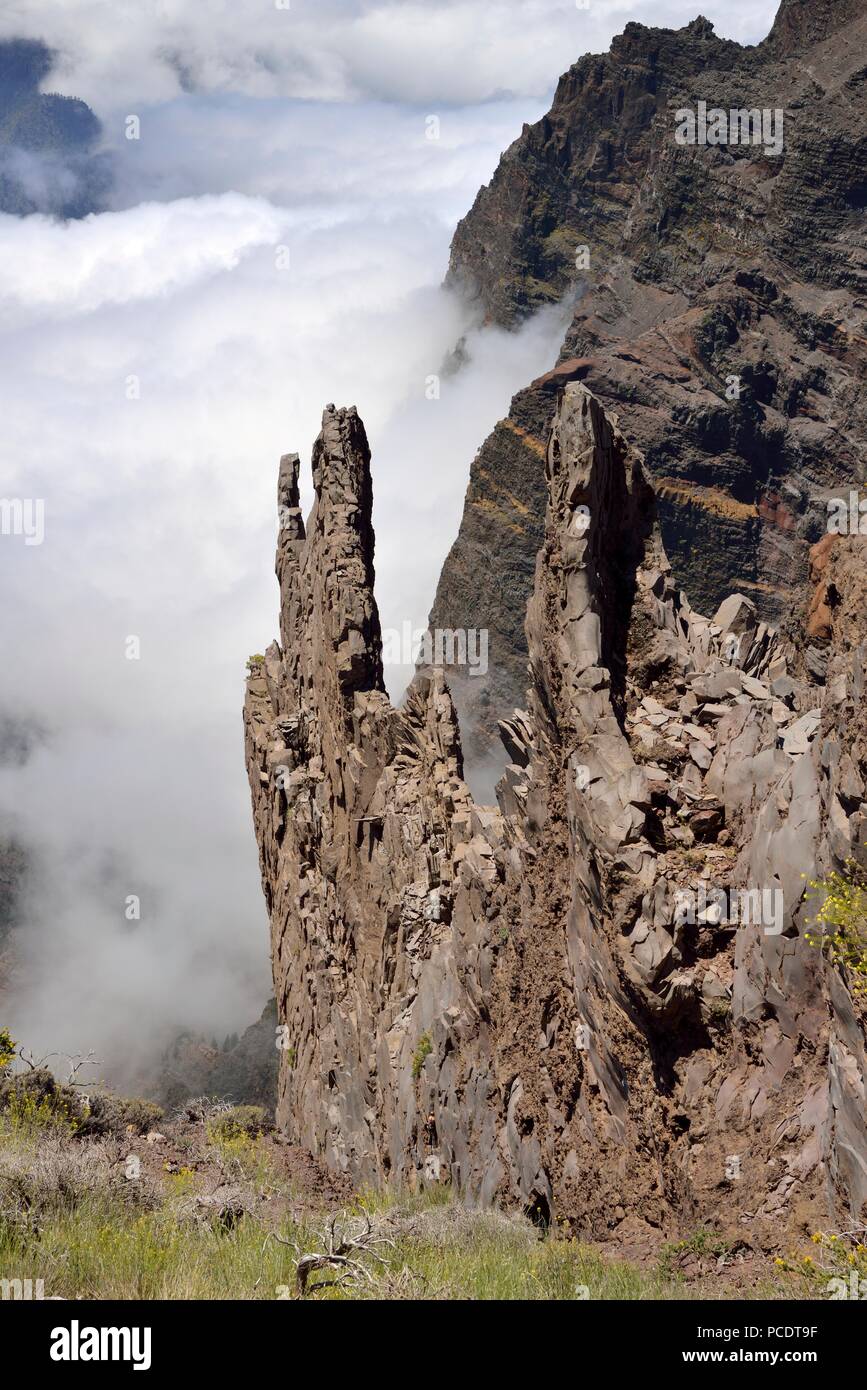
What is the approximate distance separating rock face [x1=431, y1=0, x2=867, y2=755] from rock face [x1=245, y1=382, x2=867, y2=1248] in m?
88.2

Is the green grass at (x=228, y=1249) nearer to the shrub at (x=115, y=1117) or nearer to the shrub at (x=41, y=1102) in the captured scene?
the shrub at (x=41, y=1102)

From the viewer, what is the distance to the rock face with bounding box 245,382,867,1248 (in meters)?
11.3

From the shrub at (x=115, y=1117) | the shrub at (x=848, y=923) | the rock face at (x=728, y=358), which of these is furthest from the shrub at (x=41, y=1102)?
the rock face at (x=728, y=358)

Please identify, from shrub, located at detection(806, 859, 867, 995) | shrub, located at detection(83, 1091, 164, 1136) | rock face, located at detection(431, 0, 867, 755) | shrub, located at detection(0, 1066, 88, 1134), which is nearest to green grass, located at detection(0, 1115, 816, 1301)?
shrub, located at detection(0, 1066, 88, 1134)

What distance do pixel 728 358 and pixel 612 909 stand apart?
121 meters

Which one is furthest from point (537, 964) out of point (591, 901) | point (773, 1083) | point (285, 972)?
point (285, 972)

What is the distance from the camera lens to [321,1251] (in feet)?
35.9

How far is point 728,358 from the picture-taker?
12575 cm

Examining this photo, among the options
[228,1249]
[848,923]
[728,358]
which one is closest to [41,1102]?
[228,1249]

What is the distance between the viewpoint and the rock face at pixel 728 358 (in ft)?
406
